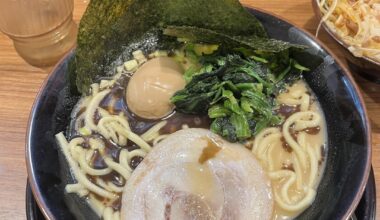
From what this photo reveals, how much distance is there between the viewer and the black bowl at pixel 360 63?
167cm

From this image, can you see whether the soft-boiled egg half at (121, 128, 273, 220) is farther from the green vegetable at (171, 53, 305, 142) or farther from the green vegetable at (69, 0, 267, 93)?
the green vegetable at (69, 0, 267, 93)

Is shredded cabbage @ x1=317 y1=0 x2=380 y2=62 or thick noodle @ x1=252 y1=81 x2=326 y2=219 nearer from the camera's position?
thick noodle @ x1=252 y1=81 x2=326 y2=219

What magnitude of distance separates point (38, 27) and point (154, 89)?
2.37ft

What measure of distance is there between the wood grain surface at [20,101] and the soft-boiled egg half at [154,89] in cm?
50

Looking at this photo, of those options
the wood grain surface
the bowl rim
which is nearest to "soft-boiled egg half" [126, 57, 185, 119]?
the wood grain surface

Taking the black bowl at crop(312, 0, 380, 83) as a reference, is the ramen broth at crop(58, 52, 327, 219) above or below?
below

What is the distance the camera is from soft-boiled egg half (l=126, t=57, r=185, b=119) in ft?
5.44

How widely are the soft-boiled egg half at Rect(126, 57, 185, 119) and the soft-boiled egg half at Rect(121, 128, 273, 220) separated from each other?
0.19 meters

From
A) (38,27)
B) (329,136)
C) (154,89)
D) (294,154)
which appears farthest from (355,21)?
(38,27)

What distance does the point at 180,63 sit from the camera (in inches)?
70.6

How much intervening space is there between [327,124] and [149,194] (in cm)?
70

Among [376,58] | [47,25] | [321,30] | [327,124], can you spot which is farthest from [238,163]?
[47,25]

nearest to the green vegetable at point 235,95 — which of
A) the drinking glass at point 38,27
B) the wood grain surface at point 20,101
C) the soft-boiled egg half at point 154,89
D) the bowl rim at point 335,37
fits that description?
the soft-boiled egg half at point 154,89

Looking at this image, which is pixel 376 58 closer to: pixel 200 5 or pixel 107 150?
pixel 200 5
